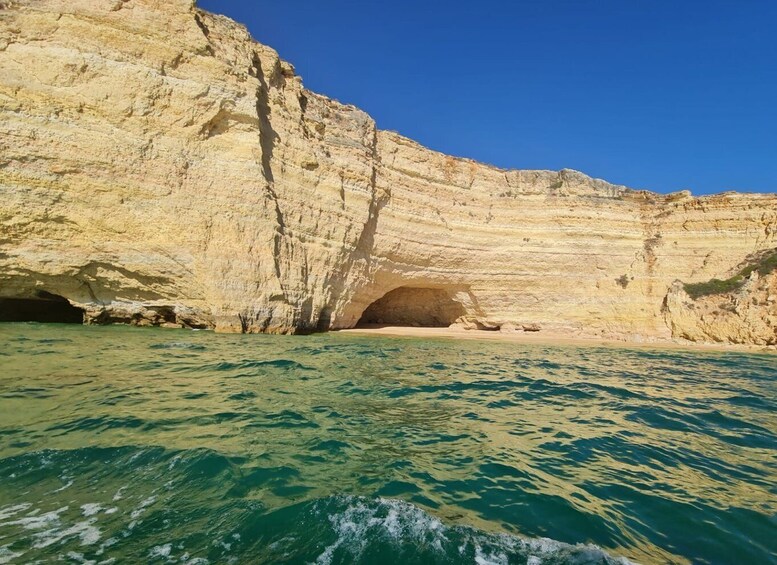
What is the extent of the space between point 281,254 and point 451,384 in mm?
9521

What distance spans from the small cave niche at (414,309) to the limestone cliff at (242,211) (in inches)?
68.9

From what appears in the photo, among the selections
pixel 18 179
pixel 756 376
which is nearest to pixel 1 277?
pixel 18 179

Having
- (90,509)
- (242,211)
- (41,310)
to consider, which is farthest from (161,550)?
(41,310)

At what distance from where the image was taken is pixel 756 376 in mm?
11141

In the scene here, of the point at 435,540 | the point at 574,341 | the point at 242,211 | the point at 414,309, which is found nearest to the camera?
the point at 435,540

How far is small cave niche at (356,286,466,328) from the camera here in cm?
2484

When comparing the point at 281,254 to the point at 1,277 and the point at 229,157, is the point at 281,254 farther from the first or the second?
the point at 1,277

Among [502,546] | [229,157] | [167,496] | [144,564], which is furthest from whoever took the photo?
[229,157]

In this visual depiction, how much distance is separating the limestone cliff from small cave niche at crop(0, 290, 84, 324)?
161cm

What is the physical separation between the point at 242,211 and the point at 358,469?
12.3m

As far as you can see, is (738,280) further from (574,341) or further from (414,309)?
(414,309)

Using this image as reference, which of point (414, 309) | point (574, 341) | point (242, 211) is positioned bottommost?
point (574, 341)

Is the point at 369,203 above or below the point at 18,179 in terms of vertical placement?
above

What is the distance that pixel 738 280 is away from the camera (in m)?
21.6
